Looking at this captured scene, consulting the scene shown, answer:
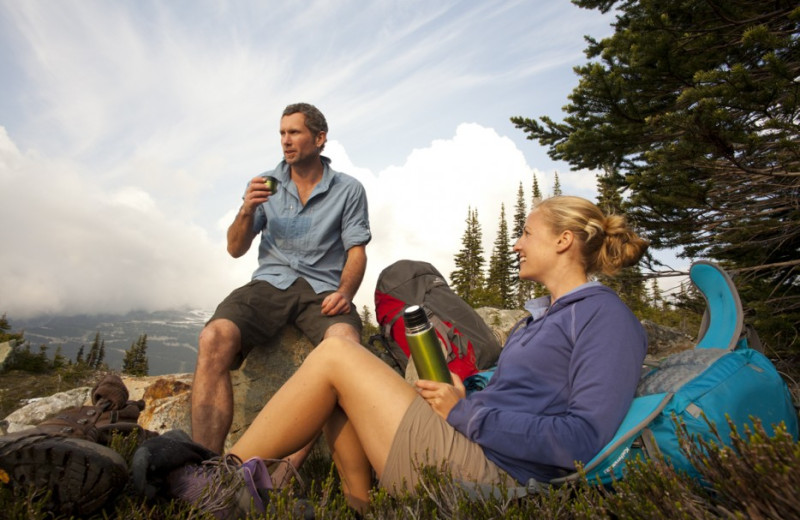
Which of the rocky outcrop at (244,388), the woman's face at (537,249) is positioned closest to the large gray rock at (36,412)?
the rocky outcrop at (244,388)

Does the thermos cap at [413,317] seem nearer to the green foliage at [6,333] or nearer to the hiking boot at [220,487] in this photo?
the hiking boot at [220,487]

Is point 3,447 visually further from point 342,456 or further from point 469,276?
point 469,276

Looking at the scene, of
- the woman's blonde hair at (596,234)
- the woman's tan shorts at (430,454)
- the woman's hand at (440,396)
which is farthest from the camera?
the woman's blonde hair at (596,234)

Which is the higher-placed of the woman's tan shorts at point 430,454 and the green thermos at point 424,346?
the green thermos at point 424,346

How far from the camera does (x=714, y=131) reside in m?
4.96

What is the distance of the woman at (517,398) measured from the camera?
6.89 feet

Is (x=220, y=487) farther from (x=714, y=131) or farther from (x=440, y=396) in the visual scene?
(x=714, y=131)

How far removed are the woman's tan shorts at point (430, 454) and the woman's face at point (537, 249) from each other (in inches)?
48.0

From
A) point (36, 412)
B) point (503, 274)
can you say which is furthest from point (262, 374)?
point (503, 274)

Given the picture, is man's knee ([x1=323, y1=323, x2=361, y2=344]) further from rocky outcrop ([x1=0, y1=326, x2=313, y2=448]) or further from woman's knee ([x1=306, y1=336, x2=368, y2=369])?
woman's knee ([x1=306, y1=336, x2=368, y2=369])

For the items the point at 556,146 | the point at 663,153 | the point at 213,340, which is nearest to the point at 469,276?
the point at 556,146

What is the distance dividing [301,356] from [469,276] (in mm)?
34223

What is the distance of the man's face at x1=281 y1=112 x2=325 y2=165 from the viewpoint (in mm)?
4984

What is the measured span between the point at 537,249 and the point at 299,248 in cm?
281
